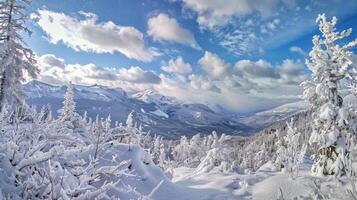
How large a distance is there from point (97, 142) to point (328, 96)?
1041cm

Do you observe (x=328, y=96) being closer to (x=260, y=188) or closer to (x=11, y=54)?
(x=260, y=188)

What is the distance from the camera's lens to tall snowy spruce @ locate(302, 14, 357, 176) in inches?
573

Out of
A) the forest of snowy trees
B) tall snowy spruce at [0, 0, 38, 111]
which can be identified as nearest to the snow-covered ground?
the forest of snowy trees

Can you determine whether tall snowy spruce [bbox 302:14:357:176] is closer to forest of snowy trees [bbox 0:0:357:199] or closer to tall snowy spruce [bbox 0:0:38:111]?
forest of snowy trees [bbox 0:0:357:199]

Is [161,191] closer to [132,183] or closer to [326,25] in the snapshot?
[132,183]

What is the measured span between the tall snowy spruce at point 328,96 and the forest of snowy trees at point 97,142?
0.12 feet

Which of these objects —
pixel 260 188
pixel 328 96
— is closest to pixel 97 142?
pixel 260 188

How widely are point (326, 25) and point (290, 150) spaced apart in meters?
5.67

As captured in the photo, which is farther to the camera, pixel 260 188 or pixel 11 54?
pixel 11 54

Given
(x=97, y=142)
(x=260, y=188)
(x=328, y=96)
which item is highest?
(x=328, y=96)

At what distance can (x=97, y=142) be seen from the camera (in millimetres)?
8852

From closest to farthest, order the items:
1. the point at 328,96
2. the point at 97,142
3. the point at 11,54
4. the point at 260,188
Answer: the point at 97,142 < the point at 260,188 < the point at 328,96 < the point at 11,54

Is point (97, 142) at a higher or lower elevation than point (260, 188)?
higher

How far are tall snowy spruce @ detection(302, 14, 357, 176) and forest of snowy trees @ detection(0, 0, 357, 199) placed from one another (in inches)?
1.5
